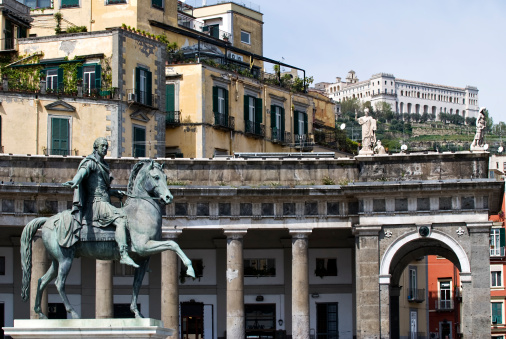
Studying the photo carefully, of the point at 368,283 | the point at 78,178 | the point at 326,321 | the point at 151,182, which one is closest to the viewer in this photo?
the point at 78,178

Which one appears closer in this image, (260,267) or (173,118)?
(260,267)

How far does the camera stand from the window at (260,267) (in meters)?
65.0

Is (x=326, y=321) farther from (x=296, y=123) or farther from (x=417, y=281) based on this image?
(x=296, y=123)

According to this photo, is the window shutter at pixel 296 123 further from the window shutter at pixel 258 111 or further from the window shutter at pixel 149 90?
the window shutter at pixel 149 90

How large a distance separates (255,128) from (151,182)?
146ft

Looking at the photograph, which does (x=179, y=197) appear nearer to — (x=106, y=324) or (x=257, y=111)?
A: (x=257, y=111)

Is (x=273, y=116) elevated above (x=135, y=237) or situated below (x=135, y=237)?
above

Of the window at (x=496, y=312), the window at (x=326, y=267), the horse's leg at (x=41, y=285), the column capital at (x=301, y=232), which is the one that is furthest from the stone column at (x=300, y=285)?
the window at (x=496, y=312)

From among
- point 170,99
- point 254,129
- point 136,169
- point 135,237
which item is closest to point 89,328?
point 135,237

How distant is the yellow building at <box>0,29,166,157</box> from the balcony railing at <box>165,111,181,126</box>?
1.79 m

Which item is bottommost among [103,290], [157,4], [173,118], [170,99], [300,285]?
[103,290]

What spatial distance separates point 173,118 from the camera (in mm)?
73125

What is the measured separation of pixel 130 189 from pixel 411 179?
26.9 metres

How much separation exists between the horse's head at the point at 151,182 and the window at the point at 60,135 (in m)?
32.7
